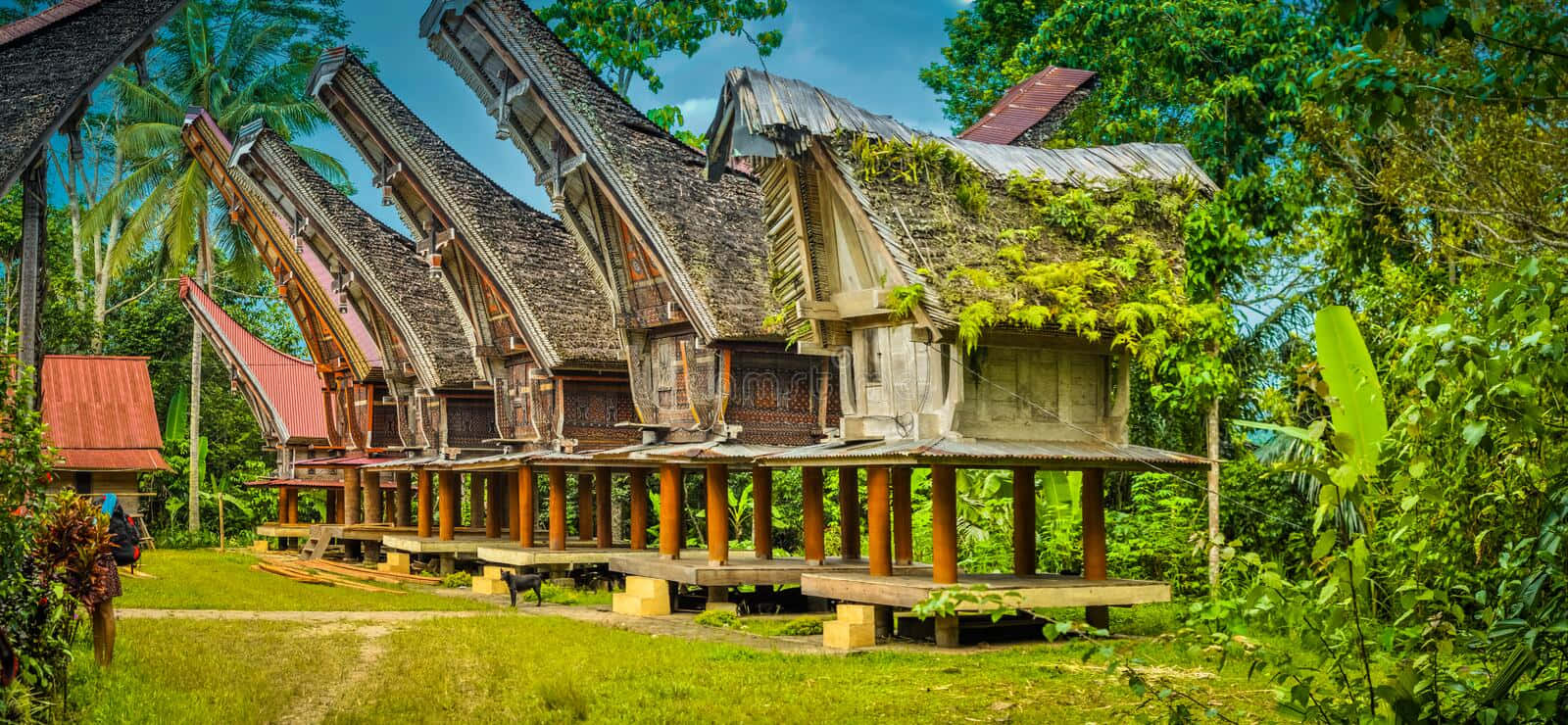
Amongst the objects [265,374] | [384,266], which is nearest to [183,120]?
[265,374]

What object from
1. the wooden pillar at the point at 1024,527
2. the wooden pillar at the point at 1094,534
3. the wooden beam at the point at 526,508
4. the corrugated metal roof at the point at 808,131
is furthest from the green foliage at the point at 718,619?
the wooden beam at the point at 526,508

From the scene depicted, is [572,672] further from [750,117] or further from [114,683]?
[750,117]

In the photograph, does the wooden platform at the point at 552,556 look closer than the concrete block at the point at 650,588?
No

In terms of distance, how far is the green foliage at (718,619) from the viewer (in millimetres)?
15539

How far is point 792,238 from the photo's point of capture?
1474 centimetres

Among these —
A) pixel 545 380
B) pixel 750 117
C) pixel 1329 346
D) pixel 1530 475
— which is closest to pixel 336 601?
pixel 545 380

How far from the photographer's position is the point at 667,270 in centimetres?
1761

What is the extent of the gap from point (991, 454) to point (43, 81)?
8.23 m

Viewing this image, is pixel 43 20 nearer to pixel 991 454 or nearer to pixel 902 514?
pixel 991 454

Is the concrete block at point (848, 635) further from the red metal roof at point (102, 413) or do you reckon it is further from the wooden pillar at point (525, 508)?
Answer: the red metal roof at point (102, 413)

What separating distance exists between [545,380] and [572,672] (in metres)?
10.5

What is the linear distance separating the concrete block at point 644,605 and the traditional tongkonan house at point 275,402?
18173 millimetres

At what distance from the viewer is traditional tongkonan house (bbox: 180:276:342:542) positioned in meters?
34.4

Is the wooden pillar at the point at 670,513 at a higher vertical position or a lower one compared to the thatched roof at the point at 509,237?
lower
